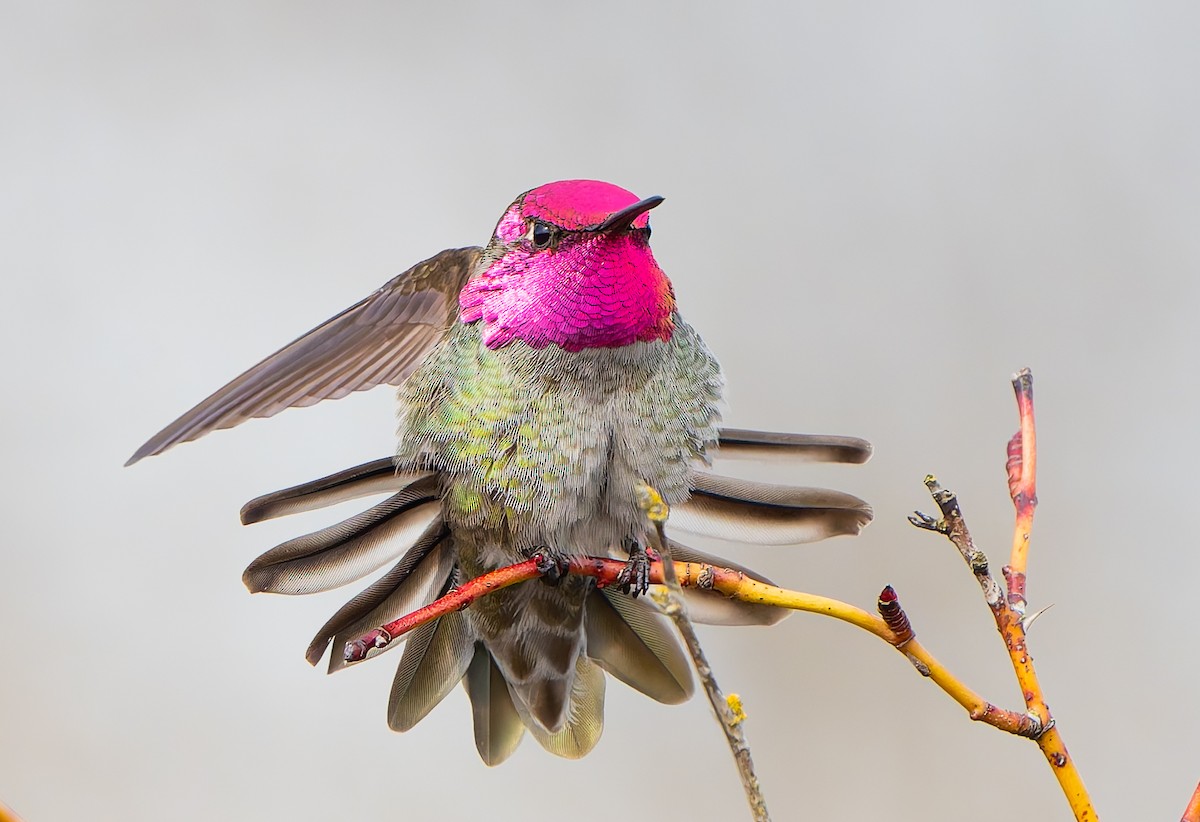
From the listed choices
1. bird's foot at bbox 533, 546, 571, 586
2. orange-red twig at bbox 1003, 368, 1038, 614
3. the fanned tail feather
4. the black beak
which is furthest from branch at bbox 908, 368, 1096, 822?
the fanned tail feather

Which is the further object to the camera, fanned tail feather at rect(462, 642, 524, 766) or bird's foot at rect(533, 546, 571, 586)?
fanned tail feather at rect(462, 642, 524, 766)

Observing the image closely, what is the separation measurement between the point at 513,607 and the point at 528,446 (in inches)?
18.5

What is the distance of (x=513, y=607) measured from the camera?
2.31m

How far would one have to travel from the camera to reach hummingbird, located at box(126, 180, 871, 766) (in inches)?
76.4

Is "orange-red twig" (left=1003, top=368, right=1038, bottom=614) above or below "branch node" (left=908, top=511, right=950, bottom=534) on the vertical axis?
above

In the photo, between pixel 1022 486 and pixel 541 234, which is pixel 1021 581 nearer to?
pixel 1022 486

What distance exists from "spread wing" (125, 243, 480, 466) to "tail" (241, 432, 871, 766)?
182mm

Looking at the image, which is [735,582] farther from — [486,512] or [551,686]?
[551,686]

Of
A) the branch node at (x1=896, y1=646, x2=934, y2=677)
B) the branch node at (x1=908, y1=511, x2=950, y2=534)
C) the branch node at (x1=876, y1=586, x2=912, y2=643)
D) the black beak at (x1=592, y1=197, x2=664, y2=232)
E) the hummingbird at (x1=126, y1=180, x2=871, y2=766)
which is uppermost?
the black beak at (x1=592, y1=197, x2=664, y2=232)

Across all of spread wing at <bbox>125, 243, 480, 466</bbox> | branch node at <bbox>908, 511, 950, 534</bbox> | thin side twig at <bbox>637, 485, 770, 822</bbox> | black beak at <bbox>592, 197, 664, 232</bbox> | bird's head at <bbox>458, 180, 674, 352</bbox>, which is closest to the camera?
thin side twig at <bbox>637, 485, 770, 822</bbox>

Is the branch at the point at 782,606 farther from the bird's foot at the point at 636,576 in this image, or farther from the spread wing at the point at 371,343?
the spread wing at the point at 371,343

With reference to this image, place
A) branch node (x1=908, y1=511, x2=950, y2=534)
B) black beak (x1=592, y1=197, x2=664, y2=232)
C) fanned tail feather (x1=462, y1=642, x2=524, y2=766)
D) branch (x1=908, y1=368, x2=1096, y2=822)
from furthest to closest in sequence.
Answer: fanned tail feather (x1=462, y1=642, x2=524, y2=766) → black beak (x1=592, y1=197, x2=664, y2=232) → branch node (x1=908, y1=511, x2=950, y2=534) → branch (x1=908, y1=368, x2=1096, y2=822)

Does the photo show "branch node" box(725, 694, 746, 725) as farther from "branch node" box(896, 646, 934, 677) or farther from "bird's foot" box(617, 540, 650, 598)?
"bird's foot" box(617, 540, 650, 598)

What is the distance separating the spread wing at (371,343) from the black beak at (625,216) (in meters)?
0.45
